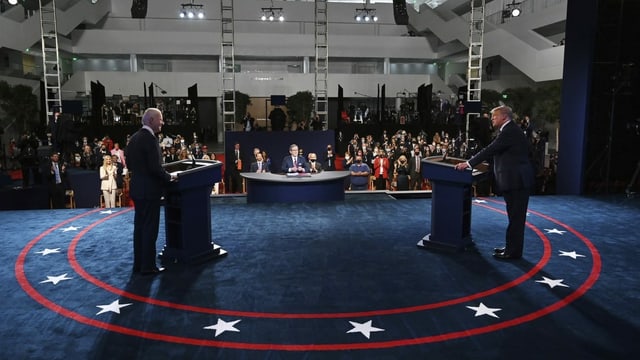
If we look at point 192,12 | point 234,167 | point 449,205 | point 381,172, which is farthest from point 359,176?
point 192,12

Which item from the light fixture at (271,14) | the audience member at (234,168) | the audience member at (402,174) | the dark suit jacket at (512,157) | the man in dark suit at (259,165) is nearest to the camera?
the dark suit jacket at (512,157)

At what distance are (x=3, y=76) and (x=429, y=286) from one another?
21110 millimetres

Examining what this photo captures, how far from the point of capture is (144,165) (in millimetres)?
4938

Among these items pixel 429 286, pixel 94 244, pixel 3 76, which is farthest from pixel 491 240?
pixel 3 76

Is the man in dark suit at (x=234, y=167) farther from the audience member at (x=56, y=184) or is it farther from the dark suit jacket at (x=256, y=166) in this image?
the audience member at (x=56, y=184)

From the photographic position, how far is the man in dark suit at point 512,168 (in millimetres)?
5391

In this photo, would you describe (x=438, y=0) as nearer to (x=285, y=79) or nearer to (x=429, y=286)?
(x=285, y=79)

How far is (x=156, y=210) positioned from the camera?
5.07 meters

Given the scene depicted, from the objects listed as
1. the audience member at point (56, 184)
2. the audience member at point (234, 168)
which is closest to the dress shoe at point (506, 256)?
the audience member at point (234, 168)

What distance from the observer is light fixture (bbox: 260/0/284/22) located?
88.1ft

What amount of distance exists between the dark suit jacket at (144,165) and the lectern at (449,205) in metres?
3.11

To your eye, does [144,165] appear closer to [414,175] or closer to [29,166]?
[414,175]

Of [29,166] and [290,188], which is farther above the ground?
[29,166]

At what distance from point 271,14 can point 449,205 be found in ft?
80.6
